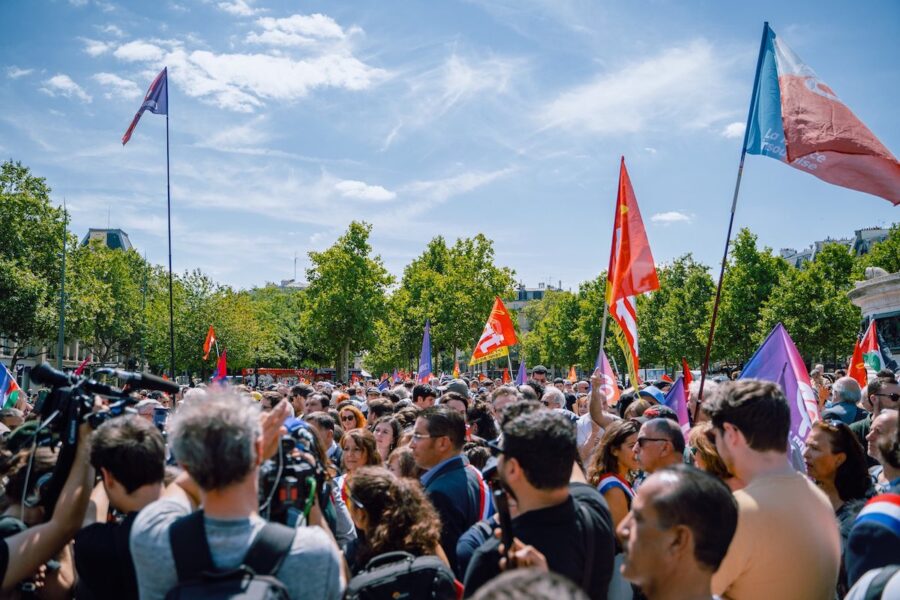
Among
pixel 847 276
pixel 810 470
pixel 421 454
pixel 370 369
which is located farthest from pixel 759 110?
pixel 370 369

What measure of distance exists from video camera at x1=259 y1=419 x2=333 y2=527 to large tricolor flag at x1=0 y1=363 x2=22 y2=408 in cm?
1033

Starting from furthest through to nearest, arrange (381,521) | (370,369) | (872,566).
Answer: (370,369) → (381,521) → (872,566)

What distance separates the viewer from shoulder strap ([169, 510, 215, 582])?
2.31 meters

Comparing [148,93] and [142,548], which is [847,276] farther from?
[142,548]

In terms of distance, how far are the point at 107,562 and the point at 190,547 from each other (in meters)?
0.72

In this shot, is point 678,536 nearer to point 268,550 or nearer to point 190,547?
point 268,550

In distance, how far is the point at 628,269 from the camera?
8703mm

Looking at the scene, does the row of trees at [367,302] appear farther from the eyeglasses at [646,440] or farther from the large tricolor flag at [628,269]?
the eyeglasses at [646,440]

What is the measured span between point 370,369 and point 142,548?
73261 millimetres

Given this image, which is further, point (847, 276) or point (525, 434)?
point (847, 276)

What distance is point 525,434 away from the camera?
2941 mm

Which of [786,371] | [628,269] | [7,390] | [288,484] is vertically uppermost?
[628,269]

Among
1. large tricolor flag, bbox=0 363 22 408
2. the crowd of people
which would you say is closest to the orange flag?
large tricolor flag, bbox=0 363 22 408

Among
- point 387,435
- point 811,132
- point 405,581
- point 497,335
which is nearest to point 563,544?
point 405,581
